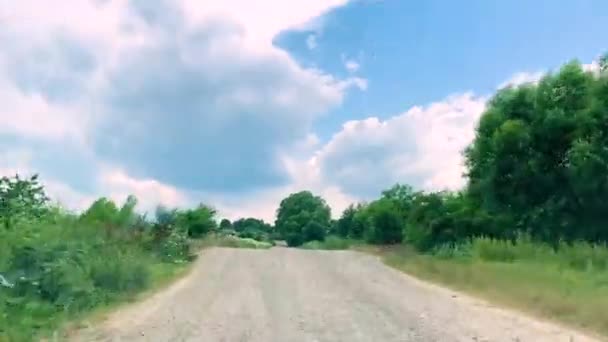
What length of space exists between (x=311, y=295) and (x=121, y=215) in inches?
500

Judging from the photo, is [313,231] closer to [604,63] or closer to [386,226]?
[386,226]

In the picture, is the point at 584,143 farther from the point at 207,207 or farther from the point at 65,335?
the point at 207,207

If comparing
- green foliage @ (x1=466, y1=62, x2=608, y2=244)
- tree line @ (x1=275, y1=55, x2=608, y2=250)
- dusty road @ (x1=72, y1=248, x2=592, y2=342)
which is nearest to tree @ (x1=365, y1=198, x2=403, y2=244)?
tree line @ (x1=275, y1=55, x2=608, y2=250)

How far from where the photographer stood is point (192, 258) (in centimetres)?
3541

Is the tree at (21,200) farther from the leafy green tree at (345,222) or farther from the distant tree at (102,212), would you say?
the leafy green tree at (345,222)

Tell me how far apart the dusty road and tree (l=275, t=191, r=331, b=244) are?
270 feet

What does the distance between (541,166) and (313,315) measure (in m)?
23.0

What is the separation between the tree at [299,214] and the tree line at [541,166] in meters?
64.8

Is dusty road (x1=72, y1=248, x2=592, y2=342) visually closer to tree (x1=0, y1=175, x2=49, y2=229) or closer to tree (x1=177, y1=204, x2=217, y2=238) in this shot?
tree (x1=0, y1=175, x2=49, y2=229)

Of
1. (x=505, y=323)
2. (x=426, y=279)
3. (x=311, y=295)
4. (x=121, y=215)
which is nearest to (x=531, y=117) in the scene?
(x=426, y=279)

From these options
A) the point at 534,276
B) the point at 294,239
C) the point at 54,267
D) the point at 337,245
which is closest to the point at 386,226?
the point at 337,245

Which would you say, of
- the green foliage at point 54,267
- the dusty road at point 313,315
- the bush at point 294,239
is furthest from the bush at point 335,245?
the dusty road at point 313,315

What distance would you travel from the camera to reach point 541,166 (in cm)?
3503

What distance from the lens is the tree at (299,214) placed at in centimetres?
10688
